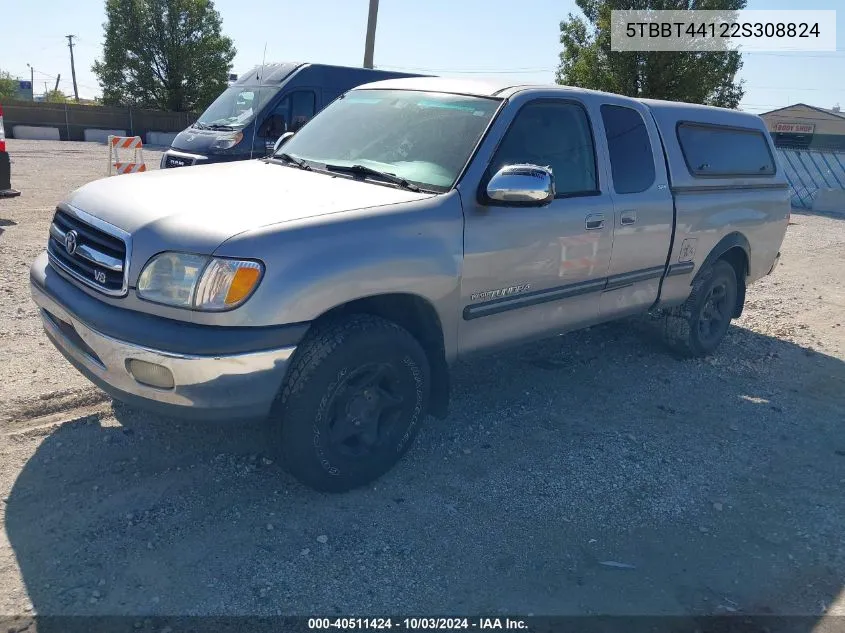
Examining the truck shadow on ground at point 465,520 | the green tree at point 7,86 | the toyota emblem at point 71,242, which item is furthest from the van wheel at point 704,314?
the green tree at point 7,86

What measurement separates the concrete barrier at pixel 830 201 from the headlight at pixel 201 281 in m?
19.1

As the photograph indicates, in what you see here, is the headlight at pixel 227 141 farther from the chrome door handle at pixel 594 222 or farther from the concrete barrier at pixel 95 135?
the concrete barrier at pixel 95 135

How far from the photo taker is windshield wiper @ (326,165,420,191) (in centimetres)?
372

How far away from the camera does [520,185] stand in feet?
11.8

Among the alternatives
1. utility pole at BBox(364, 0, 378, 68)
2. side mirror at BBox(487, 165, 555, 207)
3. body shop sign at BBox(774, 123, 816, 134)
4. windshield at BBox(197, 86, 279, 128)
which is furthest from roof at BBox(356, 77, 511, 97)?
body shop sign at BBox(774, 123, 816, 134)

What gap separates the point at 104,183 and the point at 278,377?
155cm

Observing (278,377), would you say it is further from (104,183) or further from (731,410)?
(731,410)

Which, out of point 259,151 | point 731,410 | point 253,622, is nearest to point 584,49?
point 259,151

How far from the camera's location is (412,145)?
399 centimetres

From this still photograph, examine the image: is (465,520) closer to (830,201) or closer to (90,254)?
(90,254)

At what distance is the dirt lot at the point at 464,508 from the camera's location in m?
2.88

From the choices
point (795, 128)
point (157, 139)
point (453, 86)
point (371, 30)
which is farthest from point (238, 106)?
point (795, 128)

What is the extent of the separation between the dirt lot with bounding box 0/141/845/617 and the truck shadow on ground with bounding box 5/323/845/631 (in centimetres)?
1

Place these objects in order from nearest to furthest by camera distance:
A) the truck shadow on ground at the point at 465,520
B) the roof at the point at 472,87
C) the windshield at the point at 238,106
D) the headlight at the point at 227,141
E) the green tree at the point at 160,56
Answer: the truck shadow on ground at the point at 465,520 < the roof at the point at 472,87 < the headlight at the point at 227,141 < the windshield at the point at 238,106 < the green tree at the point at 160,56
